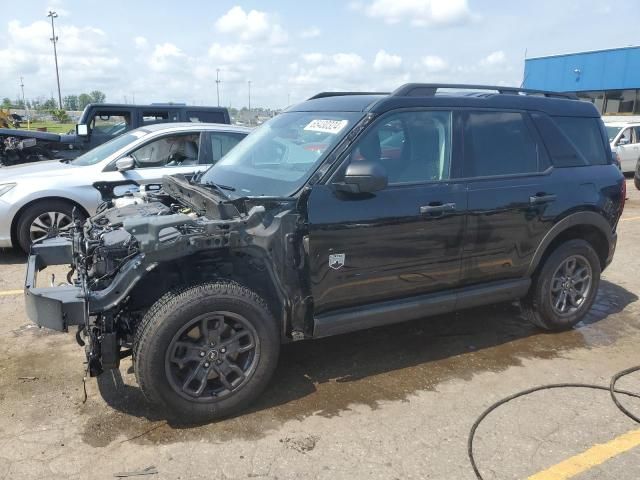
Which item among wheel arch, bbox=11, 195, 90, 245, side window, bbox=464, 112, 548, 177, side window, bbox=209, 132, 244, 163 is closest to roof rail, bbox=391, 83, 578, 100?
side window, bbox=464, 112, 548, 177

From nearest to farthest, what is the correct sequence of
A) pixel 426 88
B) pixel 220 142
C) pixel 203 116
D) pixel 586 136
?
pixel 426 88
pixel 586 136
pixel 220 142
pixel 203 116

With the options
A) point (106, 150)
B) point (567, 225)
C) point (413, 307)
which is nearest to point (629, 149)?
point (567, 225)

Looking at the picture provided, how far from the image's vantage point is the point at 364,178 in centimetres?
337

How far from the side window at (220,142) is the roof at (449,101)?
9.78ft

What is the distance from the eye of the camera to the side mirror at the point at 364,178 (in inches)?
133

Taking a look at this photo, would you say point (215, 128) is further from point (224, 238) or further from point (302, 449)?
point (302, 449)

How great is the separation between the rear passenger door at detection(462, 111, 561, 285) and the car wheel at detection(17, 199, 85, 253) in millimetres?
4721

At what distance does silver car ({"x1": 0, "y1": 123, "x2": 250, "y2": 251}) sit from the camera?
6.53 m

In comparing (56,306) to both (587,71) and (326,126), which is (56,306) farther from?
(587,71)

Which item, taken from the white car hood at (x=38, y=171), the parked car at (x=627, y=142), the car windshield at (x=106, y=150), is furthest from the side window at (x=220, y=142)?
the parked car at (x=627, y=142)

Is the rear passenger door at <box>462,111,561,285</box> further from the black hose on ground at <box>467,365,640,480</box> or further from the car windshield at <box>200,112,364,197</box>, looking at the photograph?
the car windshield at <box>200,112,364,197</box>

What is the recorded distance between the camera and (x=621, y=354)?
14.6 ft

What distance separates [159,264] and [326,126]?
1543 millimetres

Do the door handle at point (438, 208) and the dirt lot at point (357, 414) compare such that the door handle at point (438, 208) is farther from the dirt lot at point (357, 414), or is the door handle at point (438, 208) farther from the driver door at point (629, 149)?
the driver door at point (629, 149)
